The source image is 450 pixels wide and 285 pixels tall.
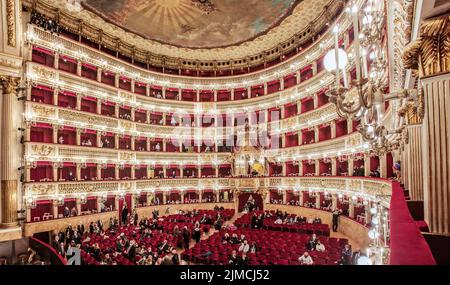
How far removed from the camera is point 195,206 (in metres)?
28.6

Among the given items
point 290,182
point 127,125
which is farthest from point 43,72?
point 290,182

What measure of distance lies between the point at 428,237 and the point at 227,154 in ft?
86.9

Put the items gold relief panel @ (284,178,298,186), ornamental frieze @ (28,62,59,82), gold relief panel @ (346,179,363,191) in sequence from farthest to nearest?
gold relief panel @ (284,178,298,186) → ornamental frieze @ (28,62,59,82) → gold relief panel @ (346,179,363,191)

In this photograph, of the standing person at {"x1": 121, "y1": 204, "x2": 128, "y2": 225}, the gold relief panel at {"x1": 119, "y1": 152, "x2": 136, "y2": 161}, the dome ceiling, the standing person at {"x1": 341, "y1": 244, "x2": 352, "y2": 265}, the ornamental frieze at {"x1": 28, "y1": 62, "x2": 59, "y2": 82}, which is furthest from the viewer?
the gold relief panel at {"x1": 119, "y1": 152, "x2": 136, "y2": 161}

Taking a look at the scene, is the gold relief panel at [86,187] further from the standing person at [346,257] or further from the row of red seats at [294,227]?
the standing person at [346,257]

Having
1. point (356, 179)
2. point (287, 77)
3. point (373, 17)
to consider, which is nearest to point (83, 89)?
point (287, 77)

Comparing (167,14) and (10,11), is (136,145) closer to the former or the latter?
(167,14)

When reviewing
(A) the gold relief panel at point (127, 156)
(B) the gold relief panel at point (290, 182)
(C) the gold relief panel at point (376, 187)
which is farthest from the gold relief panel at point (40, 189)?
(C) the gold relief panel at point (376, 187)

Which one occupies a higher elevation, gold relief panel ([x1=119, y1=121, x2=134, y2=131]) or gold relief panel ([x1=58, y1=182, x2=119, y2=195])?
gold relief panel ([x1=119, y1=121, x2=134, y2=131])

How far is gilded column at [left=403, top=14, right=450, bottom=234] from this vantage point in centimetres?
321

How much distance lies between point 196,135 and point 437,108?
88.9 feet

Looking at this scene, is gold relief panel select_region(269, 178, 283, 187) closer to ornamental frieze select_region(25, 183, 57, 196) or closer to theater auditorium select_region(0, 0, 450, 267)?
theater auditorium select_region(0, 0, 450, 267)

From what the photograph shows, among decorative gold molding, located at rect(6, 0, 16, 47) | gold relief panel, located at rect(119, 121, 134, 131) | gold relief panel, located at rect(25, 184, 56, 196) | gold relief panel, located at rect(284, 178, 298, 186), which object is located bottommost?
gold relief panel, located at rect(284, 178, 298, 186)

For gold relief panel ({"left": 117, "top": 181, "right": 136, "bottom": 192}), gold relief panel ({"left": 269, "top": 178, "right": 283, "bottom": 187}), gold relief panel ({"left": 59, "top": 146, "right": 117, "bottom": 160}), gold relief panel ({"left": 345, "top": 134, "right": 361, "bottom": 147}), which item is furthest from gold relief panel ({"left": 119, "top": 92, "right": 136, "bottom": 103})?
gold relief panel ({"left": 345, "top": 134, "right": 361, "bottom": 147})
